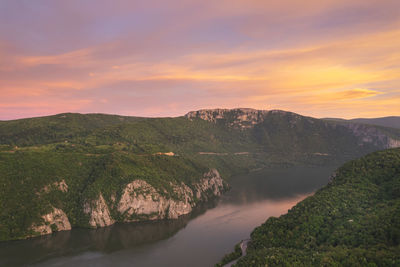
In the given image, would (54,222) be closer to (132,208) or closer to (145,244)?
(132,208)

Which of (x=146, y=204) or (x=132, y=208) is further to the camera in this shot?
(x=146, y=204)

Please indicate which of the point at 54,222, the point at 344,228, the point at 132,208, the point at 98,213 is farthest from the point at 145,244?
the point at 344,228

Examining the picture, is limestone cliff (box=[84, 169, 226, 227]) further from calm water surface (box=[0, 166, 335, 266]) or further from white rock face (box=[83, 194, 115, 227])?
calm water surface (box=[0, 166, 335, 266])

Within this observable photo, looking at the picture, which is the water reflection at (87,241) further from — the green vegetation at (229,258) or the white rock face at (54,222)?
the green vegetation at (229,258)

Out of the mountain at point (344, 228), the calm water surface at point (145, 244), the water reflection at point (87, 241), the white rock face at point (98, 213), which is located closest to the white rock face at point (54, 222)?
the water reflection at point (87, 241)

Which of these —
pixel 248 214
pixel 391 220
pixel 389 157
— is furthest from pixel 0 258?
pixel 389 157

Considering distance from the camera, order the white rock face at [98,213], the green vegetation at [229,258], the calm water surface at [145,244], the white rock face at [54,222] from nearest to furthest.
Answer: the green vegetation at [229,258], the calm water surface at [145,244], the white rock face at [54,222], the white rock face at [98,213]

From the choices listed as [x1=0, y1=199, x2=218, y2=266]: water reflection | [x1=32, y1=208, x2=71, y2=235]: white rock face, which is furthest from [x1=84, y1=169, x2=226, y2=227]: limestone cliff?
[x1=32, y1=208, x2=71, y2=235]: white rock face
